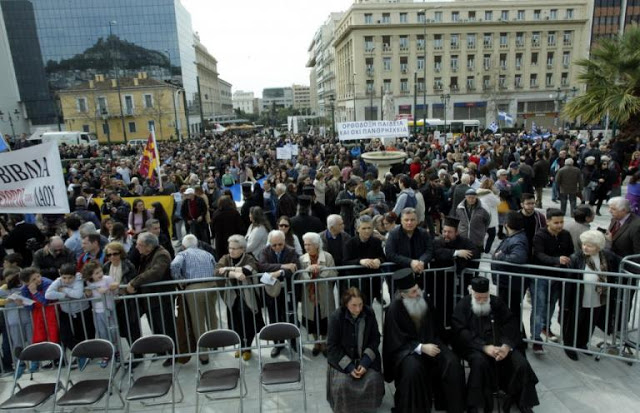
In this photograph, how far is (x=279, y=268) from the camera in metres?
5.07

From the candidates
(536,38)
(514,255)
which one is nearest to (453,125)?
(536,38)

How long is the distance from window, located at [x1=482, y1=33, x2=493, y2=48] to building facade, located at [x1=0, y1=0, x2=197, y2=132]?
51.9 metres

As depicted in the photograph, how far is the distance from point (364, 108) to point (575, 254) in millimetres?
59336

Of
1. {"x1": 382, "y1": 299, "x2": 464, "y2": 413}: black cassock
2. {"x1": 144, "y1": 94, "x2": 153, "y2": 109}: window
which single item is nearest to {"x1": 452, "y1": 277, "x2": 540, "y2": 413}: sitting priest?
{"x1": 382, "y1": 299, "x2": 464, "y2": 413}: black cassock

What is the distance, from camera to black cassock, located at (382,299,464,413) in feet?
13.3

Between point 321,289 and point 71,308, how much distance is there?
2995 millimetres

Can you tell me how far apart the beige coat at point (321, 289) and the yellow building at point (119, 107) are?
56.7 metres

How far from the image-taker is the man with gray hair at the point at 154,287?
5023 mm

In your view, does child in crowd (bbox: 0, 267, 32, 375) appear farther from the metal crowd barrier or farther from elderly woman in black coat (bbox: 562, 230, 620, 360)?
elderly woman in black coat (bbox: 562, 230, 620, 360)

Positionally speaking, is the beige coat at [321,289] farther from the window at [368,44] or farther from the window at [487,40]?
the window at [487,40]

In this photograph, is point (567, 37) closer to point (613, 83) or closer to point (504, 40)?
point (504, 40)

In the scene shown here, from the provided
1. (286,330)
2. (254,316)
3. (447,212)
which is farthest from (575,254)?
(447,212)

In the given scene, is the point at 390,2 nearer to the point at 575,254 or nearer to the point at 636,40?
the point at 636,40

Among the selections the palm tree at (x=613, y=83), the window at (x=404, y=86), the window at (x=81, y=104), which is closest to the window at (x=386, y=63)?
the window at (x=404, y=86)
